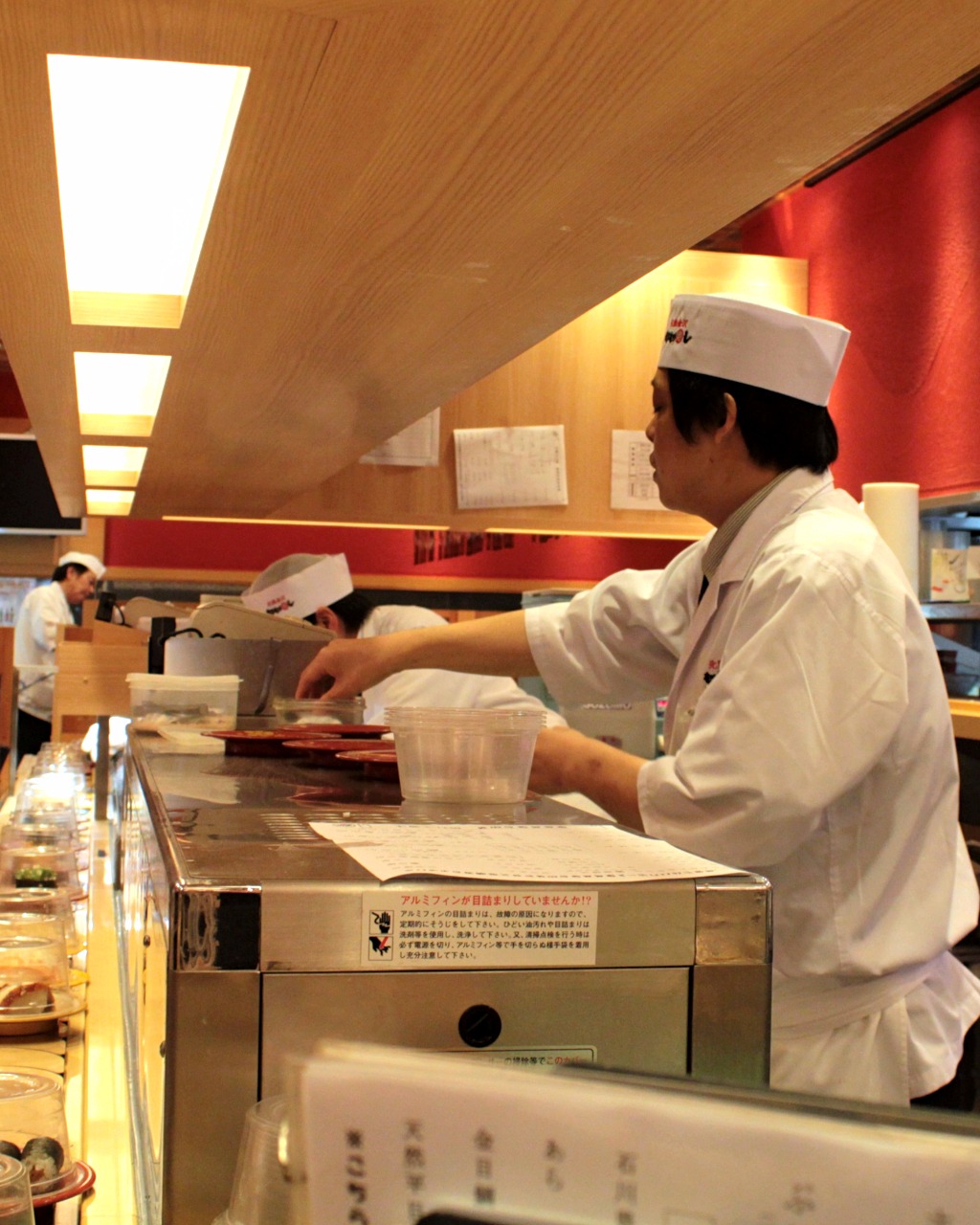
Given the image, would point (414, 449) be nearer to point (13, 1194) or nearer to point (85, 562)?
point (13, 1194)

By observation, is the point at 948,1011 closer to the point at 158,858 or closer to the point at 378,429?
the point at 158,858

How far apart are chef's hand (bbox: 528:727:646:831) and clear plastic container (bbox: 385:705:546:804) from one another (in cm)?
29

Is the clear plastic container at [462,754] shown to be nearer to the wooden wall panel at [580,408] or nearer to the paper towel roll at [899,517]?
the wooden wall panel at [580,408]

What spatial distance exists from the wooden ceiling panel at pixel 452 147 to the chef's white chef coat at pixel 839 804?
0.44m

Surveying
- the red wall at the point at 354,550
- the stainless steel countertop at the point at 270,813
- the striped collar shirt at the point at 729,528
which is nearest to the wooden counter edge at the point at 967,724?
the striped collar shirt at the point at 729,528

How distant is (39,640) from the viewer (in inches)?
332

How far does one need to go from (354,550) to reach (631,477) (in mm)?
4062

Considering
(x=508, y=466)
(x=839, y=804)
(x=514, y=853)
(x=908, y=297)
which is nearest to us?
(x=514, y=853)

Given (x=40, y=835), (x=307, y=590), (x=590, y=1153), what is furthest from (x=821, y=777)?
(x=307, y=590)

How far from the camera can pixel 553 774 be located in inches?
56.5

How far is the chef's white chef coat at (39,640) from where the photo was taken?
26.8 ft

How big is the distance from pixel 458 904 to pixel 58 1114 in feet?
1.44

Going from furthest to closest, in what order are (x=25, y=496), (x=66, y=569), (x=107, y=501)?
(x=25, y=496), (x=66, y=569), (x=107, y=501)

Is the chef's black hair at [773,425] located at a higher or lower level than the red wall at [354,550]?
lower
